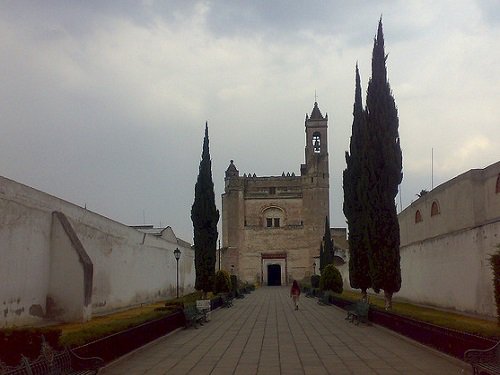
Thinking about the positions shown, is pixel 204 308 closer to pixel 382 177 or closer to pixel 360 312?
pixel 360 312

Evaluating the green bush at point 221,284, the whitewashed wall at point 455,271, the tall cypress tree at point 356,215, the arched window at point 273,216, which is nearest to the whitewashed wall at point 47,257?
the green bush at point 221,284

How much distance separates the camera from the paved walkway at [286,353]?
28.0 feet

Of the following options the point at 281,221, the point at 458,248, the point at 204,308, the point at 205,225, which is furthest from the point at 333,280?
the point at 281,221

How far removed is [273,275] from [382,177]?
44079mm

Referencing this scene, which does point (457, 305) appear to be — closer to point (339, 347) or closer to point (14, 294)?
point (339, 347)

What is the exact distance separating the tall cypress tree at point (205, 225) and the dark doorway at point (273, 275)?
1401 inches

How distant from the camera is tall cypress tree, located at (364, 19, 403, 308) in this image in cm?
1577

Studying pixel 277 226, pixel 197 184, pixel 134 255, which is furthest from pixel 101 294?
pixel 277 226

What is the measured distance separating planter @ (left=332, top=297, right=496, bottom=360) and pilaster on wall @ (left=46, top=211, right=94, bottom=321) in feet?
26.3

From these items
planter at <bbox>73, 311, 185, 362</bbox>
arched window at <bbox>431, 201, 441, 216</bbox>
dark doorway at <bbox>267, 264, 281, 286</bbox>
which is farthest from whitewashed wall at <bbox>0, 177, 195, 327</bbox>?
dark doorway at <bbox>267, 264, 281, 286</bbox>

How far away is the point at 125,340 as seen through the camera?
9836mm

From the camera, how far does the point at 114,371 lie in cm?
855

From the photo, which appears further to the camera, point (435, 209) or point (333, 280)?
point (333, 280)

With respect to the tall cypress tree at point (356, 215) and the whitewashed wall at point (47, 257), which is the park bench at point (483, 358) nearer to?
the whitewashed wall at point (47, 257)
